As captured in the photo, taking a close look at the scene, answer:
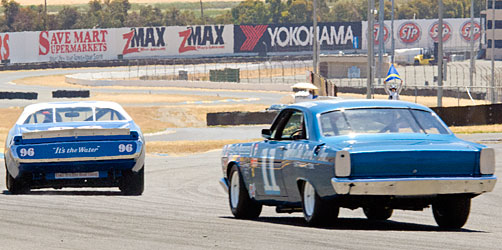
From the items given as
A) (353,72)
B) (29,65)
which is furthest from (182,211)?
(29,65)

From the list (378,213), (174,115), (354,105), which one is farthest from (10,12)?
(354,105)

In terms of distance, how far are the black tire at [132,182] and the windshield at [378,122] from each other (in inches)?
202

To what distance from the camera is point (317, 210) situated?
8.84 metres

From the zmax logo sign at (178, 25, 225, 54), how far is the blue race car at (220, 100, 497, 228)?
101m

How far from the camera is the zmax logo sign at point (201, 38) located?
11056 cm

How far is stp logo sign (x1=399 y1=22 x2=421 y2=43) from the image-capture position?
399 feet

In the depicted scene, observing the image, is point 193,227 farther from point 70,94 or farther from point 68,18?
point 68,18

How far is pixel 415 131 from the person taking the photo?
929 cm

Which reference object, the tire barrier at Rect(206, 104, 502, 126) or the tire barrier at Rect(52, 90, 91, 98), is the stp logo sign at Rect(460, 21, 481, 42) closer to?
the tire barrier at Rect(52, 90, 91, 98)

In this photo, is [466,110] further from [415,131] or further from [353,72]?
[353,72]

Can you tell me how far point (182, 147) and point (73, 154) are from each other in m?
17.0

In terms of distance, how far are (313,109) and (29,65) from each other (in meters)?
97.4

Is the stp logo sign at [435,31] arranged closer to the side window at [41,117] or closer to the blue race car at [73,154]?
the side window at [41,117]

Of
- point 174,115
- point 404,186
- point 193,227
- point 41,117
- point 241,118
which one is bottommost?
point 174,115
